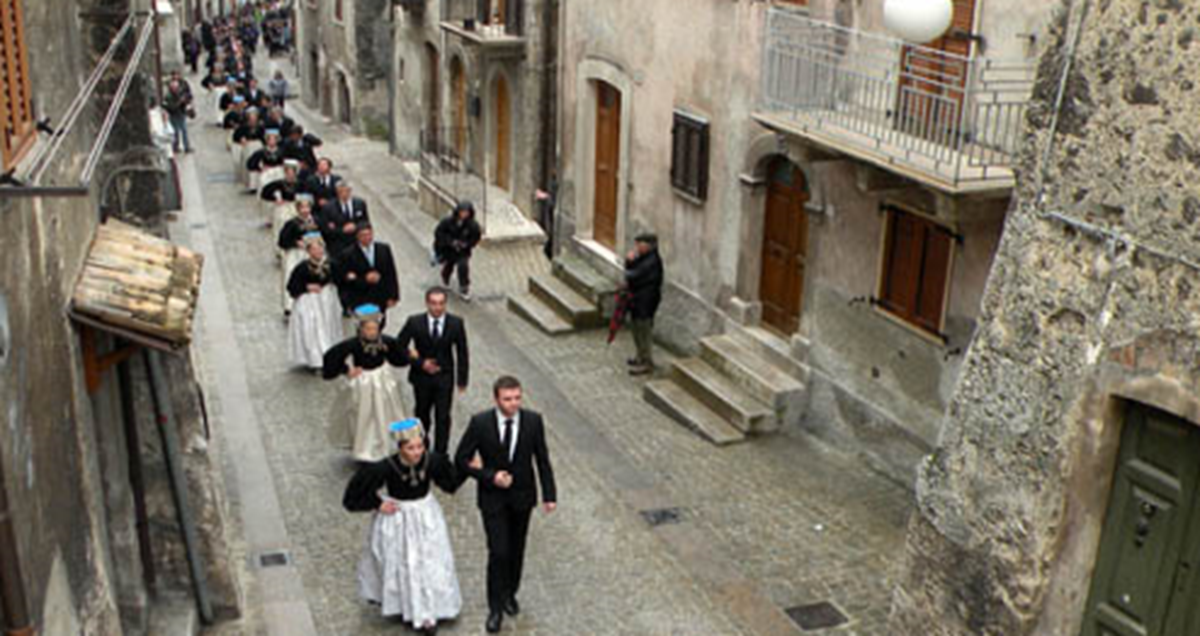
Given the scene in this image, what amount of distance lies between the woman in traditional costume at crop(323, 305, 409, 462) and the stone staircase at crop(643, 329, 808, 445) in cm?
312

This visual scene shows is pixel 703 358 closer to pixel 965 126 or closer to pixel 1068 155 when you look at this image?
pixel 965 126

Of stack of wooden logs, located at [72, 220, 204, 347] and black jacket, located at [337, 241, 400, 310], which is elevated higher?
stack of wooden logs, located at [72, 220, 204, 347]

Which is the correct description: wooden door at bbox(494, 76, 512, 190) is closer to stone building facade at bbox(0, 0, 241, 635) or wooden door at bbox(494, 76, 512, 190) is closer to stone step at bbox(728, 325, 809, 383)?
stone step at bbox(728, 325, 809, 383)

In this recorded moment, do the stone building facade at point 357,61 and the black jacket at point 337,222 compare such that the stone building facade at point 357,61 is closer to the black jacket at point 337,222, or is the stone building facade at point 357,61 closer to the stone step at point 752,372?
the black jacket at point 337,222

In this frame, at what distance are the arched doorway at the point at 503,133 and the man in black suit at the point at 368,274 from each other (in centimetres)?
916

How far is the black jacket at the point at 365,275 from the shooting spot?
13.7 meters

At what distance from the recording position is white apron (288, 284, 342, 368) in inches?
567

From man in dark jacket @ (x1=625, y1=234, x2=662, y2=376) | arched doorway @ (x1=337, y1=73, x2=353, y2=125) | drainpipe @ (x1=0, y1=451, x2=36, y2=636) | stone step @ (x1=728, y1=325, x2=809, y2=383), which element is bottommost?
arched doorway @ (x1=337, y1=73, x2=353, y2=125)

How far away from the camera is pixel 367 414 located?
11672 millimetres

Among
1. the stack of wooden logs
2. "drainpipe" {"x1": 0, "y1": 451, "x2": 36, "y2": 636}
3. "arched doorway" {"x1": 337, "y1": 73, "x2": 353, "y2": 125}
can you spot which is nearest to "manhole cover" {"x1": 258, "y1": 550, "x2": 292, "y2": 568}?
the stack of wooden logs

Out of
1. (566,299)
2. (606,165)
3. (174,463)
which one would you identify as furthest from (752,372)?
(174,463)

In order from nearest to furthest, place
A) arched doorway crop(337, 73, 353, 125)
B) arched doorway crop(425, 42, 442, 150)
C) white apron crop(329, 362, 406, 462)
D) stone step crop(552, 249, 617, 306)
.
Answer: white apron crop(329, 362, 406, 462)
stone step crop(552, 249, 617, 306)
arched doorway crop(425, 42, 442, 150)
arched doorway crop(337, 73, 353, 125)

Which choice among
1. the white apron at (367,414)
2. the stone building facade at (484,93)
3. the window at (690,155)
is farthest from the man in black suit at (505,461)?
the stone building facade at (484,93)

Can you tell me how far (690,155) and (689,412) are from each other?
2.87 meters
